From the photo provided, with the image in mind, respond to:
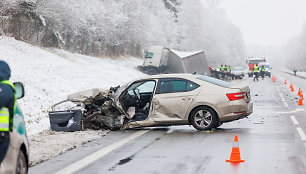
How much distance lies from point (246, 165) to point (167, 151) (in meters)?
2.11

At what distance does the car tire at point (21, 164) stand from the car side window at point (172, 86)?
24.8ft

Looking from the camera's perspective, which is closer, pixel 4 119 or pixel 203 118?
pixel 4 119

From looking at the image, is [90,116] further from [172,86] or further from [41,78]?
[41,78]

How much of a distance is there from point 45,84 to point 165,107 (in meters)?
14.2

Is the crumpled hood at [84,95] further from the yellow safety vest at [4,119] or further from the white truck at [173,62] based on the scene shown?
the white truck at [173,62]

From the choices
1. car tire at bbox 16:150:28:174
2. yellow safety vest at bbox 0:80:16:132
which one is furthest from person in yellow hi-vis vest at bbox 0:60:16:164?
car tire at bbox 16:150:28:174

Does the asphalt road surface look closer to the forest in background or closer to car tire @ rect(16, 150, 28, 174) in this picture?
car tire @ rect(16, 150, 28, 174)

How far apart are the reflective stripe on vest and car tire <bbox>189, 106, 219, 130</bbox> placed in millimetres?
8285

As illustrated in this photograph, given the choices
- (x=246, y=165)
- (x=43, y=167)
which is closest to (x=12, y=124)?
(x=43, y=167)

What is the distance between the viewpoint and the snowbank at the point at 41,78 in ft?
60.7

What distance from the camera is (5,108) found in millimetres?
5547

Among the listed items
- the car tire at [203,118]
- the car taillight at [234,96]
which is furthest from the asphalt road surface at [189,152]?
the car taillight at [234,96]

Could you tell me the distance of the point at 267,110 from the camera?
19828 mm

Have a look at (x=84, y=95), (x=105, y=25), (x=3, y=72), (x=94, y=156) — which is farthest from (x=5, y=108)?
(x=105, y=25)
